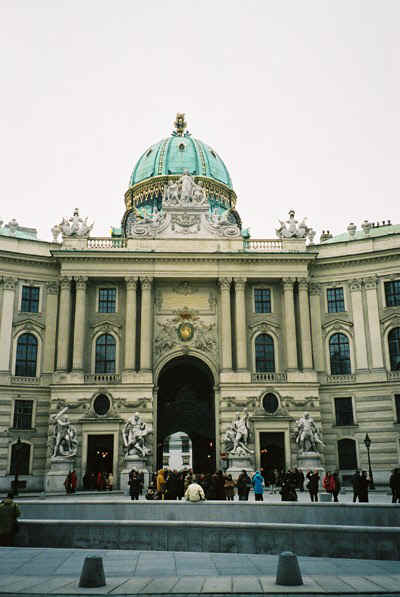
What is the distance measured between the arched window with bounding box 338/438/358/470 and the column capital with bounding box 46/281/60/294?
25.7 meters

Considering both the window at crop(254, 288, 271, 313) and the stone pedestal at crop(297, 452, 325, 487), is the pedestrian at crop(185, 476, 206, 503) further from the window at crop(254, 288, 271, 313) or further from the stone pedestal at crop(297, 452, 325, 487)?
the window at crop(254, 288, 271, 313)

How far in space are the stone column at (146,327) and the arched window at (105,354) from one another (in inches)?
107

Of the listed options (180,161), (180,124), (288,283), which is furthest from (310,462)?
(180,124)

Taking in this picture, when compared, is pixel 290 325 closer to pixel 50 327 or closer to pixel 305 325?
pixel 305 325

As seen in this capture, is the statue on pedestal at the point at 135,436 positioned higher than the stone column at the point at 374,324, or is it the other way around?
the stone column at the point at 374,324

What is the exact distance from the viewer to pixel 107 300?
4759cm

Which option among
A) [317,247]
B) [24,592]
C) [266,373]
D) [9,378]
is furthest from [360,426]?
[24,592]

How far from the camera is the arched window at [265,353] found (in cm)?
4678

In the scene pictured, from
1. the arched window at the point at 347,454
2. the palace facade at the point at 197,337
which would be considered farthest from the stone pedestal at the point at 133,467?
the arched window at the point at 347,454

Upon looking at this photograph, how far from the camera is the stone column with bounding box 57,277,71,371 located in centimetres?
4447

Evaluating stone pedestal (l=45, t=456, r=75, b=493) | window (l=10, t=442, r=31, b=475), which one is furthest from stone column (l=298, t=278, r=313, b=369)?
window (l=10, t=442, r=31, b=475)

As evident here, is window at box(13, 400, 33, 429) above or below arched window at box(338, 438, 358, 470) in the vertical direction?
above

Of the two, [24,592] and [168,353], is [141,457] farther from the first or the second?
[24,592]

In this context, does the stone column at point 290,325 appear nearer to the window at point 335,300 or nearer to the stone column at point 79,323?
the window at point 335,300
